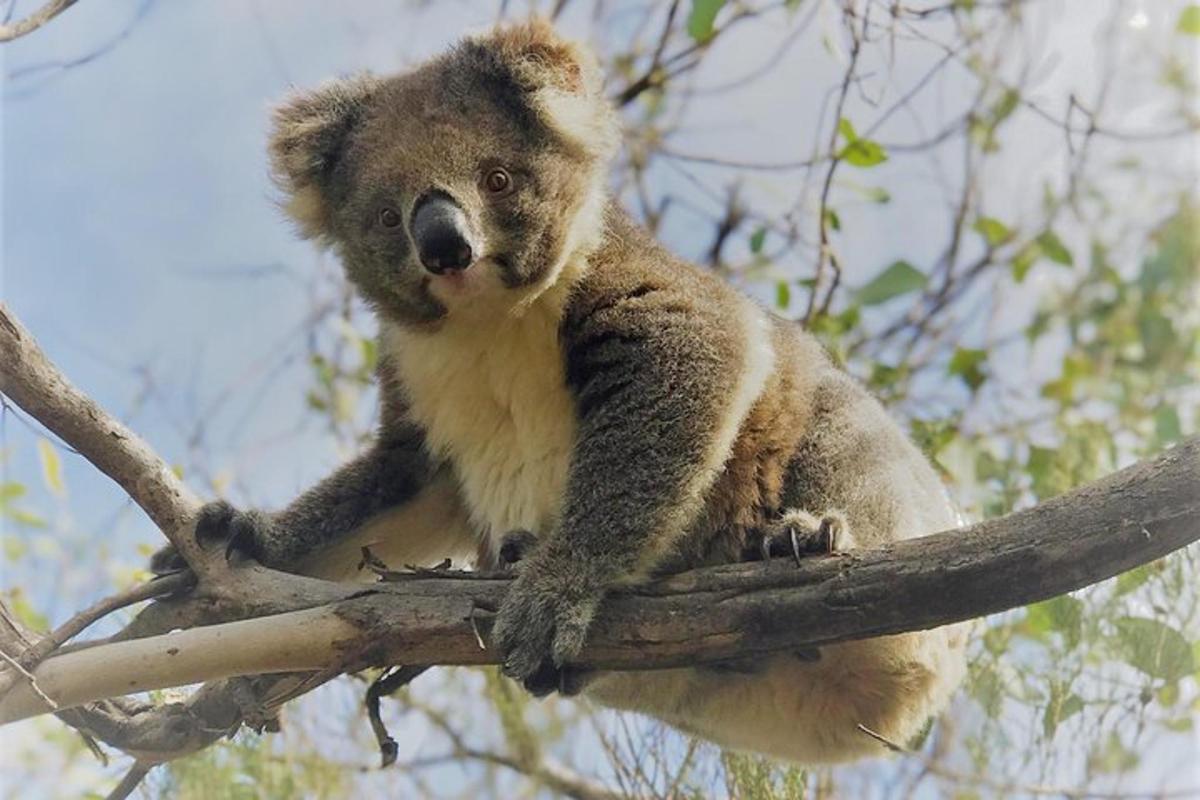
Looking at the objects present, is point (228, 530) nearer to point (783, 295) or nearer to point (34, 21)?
point (34, 21)

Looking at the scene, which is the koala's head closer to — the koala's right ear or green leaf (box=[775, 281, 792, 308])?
the koala's right ear

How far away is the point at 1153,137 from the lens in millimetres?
4680

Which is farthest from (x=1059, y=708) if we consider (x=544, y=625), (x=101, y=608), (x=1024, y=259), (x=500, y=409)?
(x=1024, y=259)

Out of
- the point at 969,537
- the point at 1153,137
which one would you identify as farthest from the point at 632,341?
the point at 1153,137

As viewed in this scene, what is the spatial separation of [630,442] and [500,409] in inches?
19.4

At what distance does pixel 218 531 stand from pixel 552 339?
2.84 ft

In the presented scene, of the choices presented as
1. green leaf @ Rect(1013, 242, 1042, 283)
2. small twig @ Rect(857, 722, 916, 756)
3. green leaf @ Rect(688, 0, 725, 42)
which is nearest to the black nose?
green leaf @ Rect(688, 0, 725, 42)

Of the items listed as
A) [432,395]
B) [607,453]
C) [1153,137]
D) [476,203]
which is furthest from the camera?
[1153,137]

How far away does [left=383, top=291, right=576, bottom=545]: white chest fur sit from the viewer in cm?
308

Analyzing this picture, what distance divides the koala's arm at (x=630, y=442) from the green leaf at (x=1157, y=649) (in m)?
1.13

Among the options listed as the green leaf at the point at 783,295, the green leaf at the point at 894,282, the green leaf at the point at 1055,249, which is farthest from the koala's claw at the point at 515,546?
the green leaf at the point at 1055,249

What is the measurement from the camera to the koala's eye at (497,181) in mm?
3086

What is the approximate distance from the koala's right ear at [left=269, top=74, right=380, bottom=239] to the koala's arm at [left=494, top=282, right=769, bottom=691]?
30.3 inches

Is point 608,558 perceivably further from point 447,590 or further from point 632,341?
point 632,341
